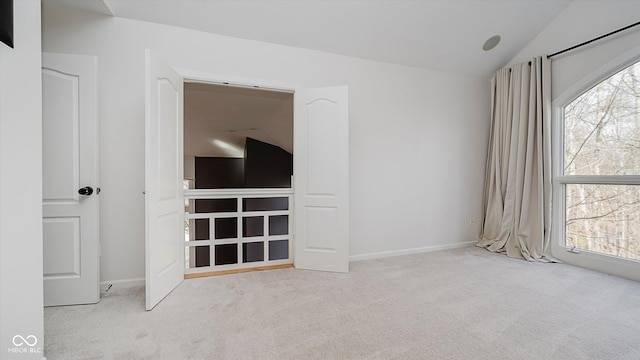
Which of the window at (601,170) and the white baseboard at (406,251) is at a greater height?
the window at (601,170)

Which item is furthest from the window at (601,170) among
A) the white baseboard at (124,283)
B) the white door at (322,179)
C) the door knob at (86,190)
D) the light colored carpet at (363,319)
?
the door knob at (86,190)

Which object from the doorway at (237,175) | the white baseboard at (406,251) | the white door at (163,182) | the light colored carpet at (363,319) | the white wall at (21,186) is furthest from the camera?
the white baseboard at (406,251)

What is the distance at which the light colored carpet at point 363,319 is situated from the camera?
1.54 metres

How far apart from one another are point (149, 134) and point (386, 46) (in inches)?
104

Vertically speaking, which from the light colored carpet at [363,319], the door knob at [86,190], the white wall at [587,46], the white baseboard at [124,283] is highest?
the white wall at [587,46]

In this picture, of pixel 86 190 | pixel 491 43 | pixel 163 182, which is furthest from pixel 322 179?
pixel 491 43

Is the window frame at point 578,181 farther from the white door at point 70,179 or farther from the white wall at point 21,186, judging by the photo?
the white door at point 70,179

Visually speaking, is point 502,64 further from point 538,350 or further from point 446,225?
point 538,350

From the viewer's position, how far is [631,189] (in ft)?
8.98

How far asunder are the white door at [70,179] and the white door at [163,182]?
505mm

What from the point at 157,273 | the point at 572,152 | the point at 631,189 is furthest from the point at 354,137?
the point at 631,189

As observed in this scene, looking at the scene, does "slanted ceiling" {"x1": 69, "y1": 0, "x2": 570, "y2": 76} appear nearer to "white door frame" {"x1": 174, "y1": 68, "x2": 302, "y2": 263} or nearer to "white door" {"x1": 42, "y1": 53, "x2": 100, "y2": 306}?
"white door frame" {"x1": 174, "y1": 68, "x2": 302, "y2": 263}

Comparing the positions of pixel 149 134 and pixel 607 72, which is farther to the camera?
pixel 607 72

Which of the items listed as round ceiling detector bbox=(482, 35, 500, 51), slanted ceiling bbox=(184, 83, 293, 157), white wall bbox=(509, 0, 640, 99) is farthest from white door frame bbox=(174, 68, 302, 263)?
white wall bbox=(509, 0, 640, 99)
